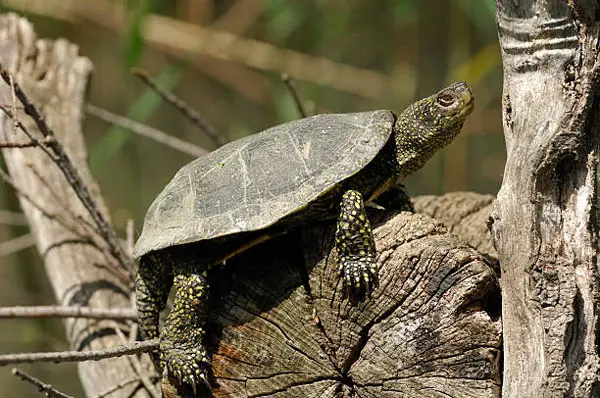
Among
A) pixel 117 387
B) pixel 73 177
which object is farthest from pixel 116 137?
pixel 117 387

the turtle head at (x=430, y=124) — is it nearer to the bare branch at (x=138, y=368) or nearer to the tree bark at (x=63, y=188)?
the bare branch at (x=138, y=368)

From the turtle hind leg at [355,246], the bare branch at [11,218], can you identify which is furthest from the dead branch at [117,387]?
the bare branch at [11,218]

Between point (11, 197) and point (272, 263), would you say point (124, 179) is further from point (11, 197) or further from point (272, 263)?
point (272, 263)

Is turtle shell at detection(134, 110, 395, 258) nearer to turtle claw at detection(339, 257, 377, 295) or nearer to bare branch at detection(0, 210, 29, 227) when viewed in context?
turtle claw at detection(339, 257, 377, 295)

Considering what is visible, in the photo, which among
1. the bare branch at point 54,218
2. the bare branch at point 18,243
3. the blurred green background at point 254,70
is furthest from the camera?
the blurred green background at point 254,70

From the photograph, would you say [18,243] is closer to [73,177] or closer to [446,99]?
[73,177]
